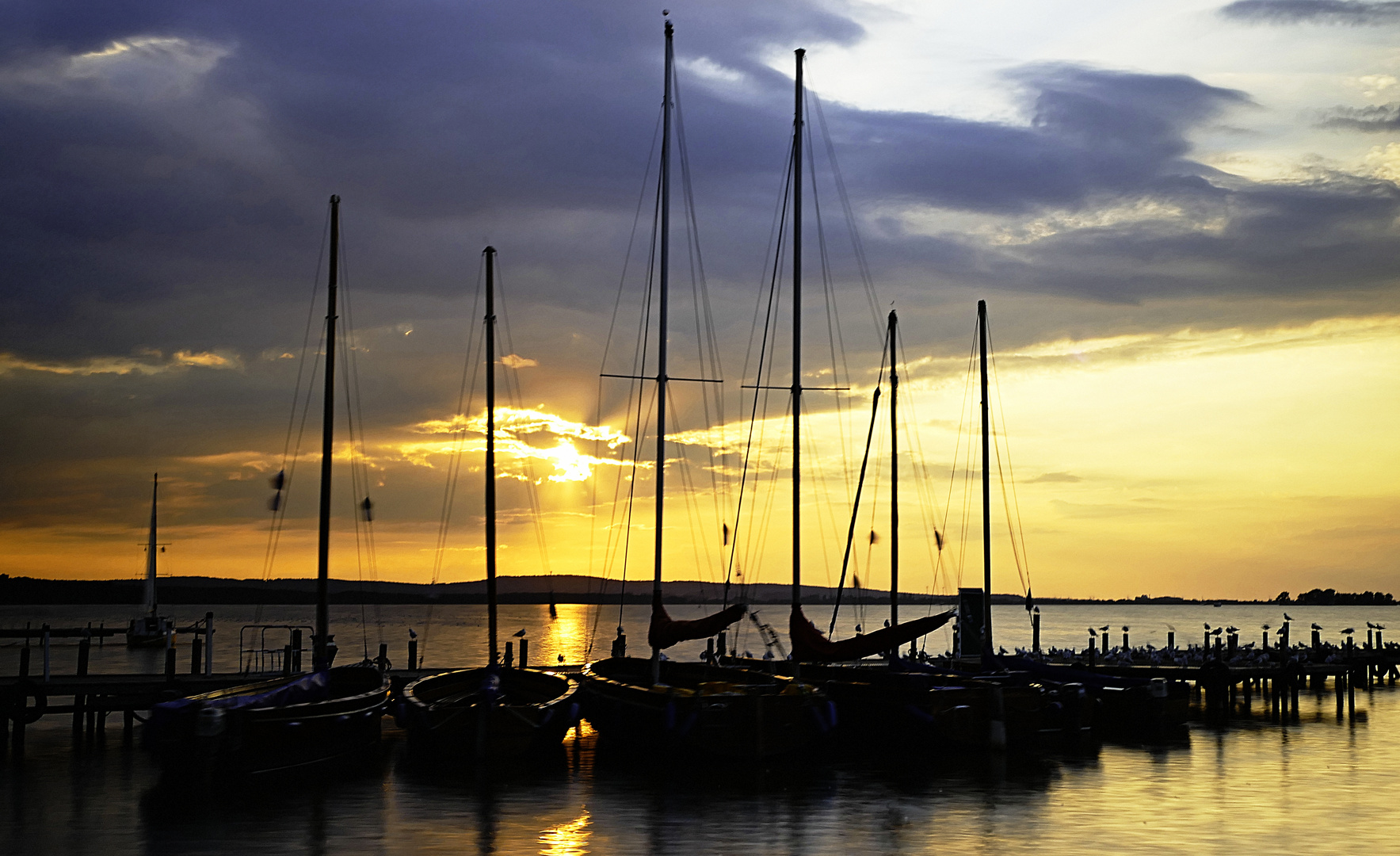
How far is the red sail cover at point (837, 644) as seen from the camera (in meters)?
33.7

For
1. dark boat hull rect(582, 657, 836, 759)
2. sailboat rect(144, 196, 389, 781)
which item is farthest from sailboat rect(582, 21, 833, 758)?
sailboat rect(144, 196, 389, 781)

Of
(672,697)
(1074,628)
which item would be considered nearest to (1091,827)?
(672,697)

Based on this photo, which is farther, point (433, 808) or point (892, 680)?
point (892, 680)

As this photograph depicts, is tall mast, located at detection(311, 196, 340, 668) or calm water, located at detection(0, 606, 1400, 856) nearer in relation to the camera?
calm water, located at detection(0, 606, 1400, 856)

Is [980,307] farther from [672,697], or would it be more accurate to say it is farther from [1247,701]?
[672,697]

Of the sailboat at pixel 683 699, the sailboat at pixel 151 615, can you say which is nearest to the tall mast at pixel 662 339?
the sailboat at pixel 683 699

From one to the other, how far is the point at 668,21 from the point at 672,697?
19.1 metres

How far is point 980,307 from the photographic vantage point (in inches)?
1916

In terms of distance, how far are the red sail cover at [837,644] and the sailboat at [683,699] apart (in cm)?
125

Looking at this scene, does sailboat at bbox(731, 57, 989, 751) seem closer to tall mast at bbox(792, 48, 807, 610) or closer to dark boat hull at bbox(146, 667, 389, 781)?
tall mast at bbox(792, 48, 807, 610)

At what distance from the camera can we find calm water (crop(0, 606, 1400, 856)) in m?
21.4

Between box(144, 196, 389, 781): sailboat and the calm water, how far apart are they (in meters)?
1.02

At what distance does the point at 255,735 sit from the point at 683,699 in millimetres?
9755

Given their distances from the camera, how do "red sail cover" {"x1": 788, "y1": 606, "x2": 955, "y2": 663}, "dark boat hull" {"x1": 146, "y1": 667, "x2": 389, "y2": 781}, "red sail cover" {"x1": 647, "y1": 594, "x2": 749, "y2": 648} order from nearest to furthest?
1. "dark boat hull" {"x1": 146, "y1": 667, "x2": 389, "y2": 781}
2. "red sail cover" {"x1": 647, "y1": 594, "x2": 749, "y2": 648}
3. "red sail cover" {"x1": 788, "y1": 606, "x2": 955, "y2": 663}
